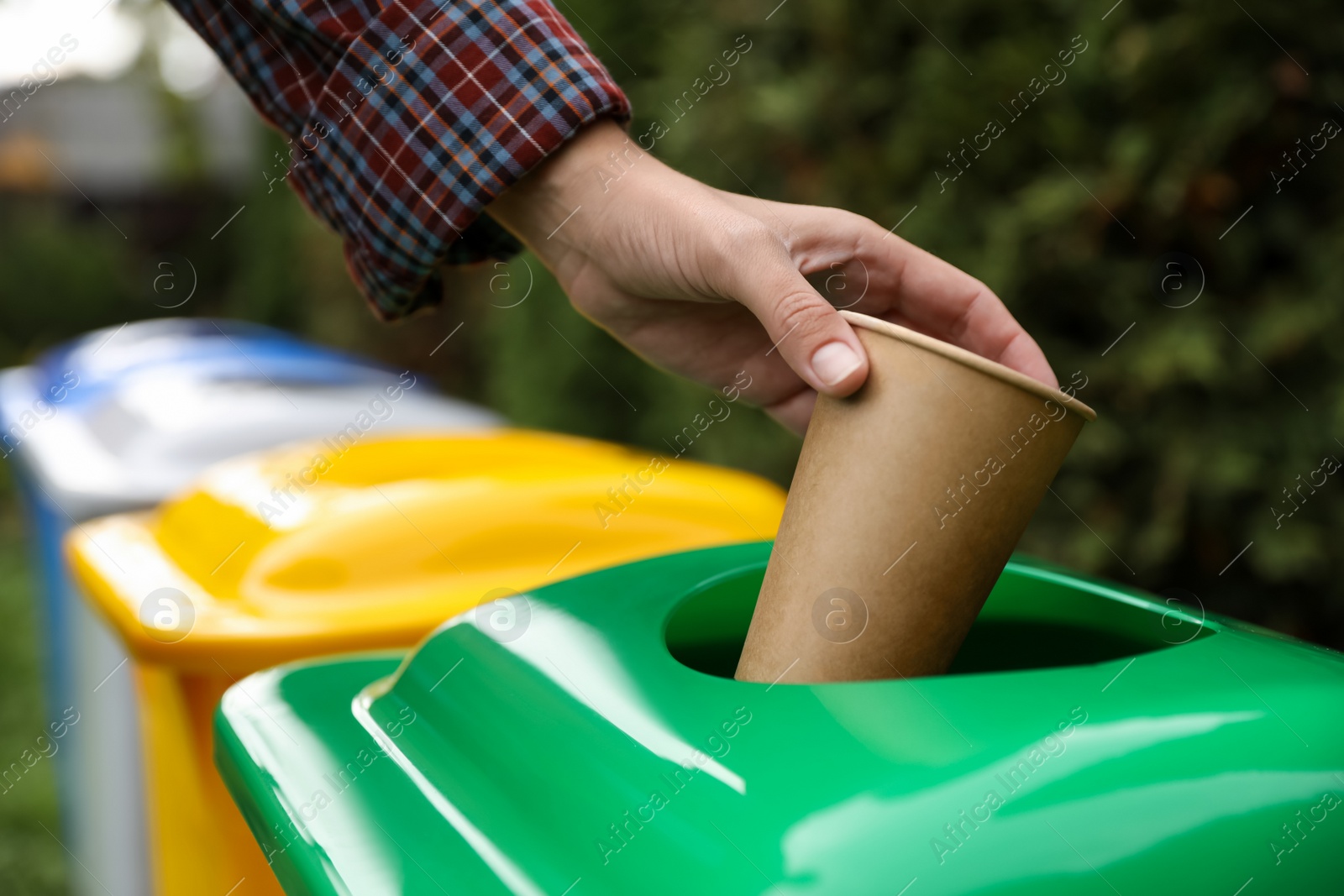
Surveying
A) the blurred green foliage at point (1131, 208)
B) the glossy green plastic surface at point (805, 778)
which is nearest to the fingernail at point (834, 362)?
the glossy green plastic surface at point (805, 778)

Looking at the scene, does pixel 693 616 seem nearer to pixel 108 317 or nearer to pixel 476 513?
pixel 476 513

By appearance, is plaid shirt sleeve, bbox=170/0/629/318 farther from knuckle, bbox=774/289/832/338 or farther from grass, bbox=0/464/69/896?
grass, bbox=0/464/69/896

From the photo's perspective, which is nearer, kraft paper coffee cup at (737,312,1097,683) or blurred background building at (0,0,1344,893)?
kraft paper coffee cup at (737,312,1097,683)

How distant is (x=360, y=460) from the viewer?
1728mm

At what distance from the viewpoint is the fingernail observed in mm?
790

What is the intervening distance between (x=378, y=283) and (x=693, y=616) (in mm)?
590

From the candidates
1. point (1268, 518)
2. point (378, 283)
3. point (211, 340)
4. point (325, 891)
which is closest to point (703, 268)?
point (378, 283)

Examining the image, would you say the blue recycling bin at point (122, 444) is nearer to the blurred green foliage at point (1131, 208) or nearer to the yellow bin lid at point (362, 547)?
the yellow bin lid at point (362, 547)

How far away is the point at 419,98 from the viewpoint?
3.77 ft

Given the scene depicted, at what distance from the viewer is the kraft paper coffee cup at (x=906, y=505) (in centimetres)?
76

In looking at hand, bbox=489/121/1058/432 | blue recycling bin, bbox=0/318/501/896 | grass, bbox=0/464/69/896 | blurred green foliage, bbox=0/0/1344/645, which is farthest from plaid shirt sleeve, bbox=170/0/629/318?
grass, bbox=0/464/69/896

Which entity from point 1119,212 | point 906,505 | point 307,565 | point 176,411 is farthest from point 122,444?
point 1119,212

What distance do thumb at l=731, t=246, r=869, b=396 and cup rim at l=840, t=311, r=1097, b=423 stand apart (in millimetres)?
30

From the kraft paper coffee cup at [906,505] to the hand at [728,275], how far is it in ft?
0.14
